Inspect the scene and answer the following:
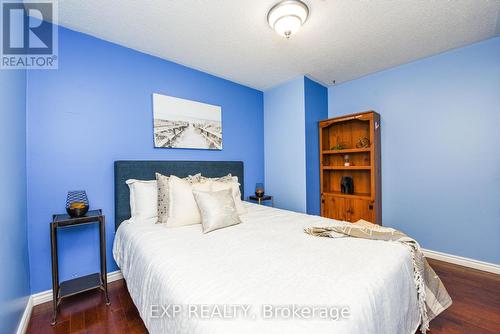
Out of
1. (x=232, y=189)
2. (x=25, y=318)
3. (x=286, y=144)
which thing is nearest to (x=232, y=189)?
(x=232, y=189)

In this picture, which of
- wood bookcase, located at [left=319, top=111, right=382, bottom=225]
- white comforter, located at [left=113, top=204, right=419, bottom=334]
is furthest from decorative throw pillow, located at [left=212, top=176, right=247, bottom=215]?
wood bookcase, located at [left=319, top=111, right=382, bottom=225]

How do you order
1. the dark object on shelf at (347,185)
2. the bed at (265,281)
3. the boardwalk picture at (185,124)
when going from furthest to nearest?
the dark object on shelf at (347,185) < the boardwalk picture at (185,124) < the bed at (265,281)

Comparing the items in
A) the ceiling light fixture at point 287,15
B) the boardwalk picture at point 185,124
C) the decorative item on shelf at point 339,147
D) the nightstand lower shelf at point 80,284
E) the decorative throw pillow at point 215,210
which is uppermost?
the ceiling light fixture at point 287,15

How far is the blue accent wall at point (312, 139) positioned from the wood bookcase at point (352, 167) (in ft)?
0.30

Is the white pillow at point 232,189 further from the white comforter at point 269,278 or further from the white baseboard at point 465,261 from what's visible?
the white baseboard at point 465,261

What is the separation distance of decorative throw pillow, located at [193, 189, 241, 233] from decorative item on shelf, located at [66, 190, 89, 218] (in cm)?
95

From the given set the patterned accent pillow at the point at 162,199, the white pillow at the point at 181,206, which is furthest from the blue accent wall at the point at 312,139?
the patterned accent pillow at the point at 162,199

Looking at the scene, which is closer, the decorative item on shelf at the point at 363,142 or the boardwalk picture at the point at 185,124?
the boardwalk picture at the point at 185,124

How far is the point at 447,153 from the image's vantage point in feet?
8.39

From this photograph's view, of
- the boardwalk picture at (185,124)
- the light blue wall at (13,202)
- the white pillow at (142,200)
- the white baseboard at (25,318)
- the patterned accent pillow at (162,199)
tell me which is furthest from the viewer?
the boardwalk picture at (185,124)

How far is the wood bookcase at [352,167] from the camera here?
2.87m

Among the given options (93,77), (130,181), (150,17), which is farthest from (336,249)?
(93,77)

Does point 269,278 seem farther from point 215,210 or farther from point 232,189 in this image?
point 232,189

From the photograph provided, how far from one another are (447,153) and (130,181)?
145 inches
